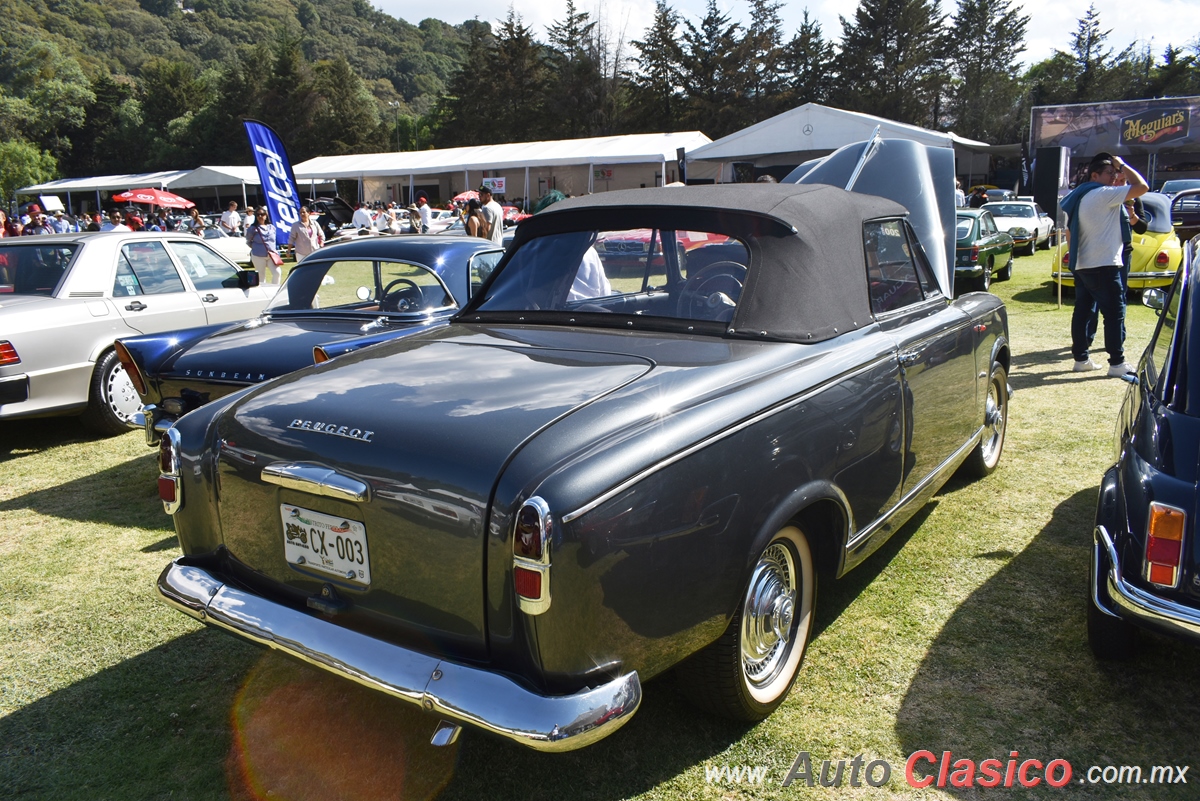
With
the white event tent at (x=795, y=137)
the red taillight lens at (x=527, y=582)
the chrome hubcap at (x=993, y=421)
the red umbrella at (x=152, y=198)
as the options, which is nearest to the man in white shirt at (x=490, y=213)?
the chrome hubcap at (x=993, y=421)

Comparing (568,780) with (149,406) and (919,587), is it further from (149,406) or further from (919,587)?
(149,406)

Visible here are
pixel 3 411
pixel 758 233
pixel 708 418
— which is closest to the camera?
pixel 708 418

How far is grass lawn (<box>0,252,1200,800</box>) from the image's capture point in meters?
2.55

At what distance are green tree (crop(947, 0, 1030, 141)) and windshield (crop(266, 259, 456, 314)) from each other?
62965mm

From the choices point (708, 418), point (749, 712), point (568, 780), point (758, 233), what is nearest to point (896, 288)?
point (758, 233)

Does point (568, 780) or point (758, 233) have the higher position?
point (758, 233)

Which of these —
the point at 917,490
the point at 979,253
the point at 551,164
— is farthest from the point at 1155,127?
the point at 917,490

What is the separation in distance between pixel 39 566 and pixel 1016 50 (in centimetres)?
7215

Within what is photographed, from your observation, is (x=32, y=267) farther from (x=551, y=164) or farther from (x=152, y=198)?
(x=152, y=198)

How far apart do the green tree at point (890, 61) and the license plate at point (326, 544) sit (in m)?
62.2

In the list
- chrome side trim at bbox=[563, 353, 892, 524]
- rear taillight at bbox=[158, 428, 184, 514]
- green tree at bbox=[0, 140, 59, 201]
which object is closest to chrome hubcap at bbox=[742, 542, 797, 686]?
chrome side trim at bbox=[563, 353, 892, 524]

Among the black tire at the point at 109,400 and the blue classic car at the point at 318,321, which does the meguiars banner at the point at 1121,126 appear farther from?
the black tire at the point at 109,400

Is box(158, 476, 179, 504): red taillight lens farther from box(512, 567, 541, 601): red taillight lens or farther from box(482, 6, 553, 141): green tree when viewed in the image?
box(482, 6, 553, 141): green tree

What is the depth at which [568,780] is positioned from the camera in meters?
2.53
